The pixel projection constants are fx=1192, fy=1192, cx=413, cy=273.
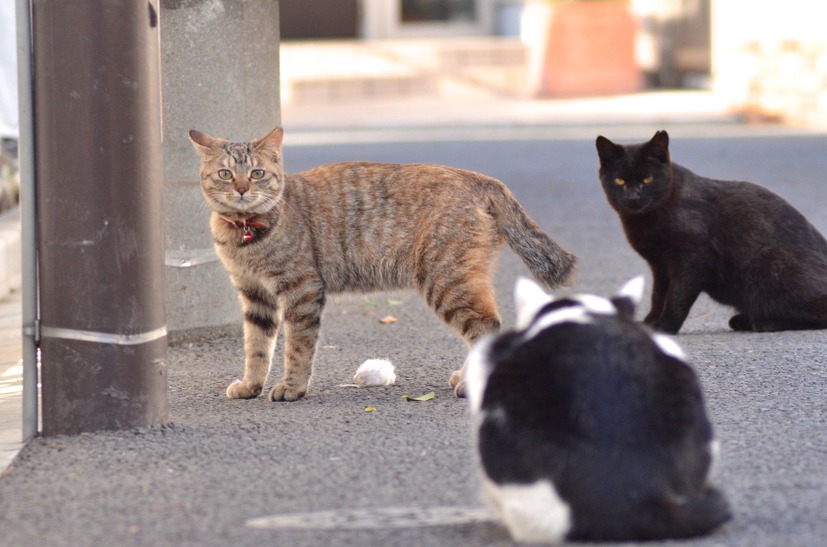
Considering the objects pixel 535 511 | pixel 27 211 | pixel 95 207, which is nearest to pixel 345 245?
pixel 95 207

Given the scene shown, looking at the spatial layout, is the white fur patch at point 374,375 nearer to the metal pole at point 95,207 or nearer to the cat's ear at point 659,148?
the metal pole at point 95,207

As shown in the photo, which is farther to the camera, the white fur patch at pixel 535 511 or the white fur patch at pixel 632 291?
the white fur patch at pixel 632 291

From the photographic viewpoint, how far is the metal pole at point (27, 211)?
13.3ft

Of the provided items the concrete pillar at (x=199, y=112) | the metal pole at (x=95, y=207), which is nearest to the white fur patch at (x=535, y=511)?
the metal pole at (x=95, y=207)

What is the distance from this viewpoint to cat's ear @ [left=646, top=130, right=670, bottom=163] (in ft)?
19.1

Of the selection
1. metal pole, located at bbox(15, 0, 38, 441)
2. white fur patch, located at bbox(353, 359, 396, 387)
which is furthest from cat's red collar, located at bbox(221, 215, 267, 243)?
metal pole, located at bbox(15, 0, 38, 441)

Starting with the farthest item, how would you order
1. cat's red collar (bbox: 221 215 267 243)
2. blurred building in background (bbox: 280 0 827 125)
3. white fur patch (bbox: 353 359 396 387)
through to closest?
blurred building in background (bbox: 280 0 827 125) → white fur patch (bbox: 353 359 396 387) → cat's red collar (bbox: 221 215 267 243)

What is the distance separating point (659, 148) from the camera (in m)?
5.83

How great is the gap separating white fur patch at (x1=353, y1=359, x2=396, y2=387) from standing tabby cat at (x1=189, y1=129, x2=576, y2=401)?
0.28m

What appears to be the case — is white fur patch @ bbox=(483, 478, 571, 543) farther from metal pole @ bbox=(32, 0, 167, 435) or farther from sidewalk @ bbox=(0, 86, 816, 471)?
sidewalk @ bbox=(0, 86, 816, 471)

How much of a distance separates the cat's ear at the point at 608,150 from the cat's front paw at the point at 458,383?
161 centimetres

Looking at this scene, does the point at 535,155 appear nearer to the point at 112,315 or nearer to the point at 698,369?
the point at 698,369

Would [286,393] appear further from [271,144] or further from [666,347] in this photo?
[666,347]

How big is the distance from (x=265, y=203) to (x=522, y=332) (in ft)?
6.09
